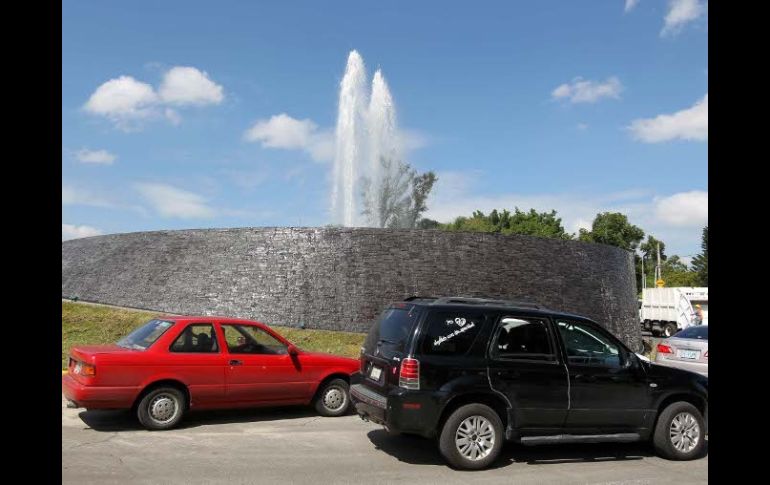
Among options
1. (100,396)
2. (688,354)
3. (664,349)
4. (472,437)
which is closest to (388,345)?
(472,437)

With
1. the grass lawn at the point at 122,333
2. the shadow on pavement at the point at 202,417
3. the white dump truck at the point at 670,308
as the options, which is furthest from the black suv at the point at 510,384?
the white dump truck at the point at 670,308

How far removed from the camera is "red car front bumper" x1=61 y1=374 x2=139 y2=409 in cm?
772

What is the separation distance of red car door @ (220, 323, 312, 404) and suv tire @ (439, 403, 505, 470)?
3.02 meters

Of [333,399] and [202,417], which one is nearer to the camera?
[202,417]

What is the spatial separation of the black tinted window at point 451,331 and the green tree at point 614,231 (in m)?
66.3

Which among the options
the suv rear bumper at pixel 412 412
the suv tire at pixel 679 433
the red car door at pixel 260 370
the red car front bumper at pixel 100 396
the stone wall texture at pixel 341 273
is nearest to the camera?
the suv rear bumper at pixel 412 412

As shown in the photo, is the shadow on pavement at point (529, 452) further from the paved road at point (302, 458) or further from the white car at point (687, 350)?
the white car at point (687, 350)

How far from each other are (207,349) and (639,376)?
5.44 m

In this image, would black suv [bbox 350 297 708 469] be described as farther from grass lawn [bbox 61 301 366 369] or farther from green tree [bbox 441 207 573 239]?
green tree [bbox 441 207 573 239]

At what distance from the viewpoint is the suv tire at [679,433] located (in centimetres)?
744

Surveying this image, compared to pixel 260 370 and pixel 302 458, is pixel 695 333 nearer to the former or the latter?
pixel 260 370

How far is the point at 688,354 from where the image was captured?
13000mm

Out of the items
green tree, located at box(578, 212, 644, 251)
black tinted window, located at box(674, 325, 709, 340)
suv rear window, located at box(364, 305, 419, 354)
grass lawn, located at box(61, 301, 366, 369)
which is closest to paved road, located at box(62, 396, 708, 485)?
suv rear window, located at box(364, 305, 419, 354)

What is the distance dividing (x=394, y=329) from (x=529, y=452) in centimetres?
224
